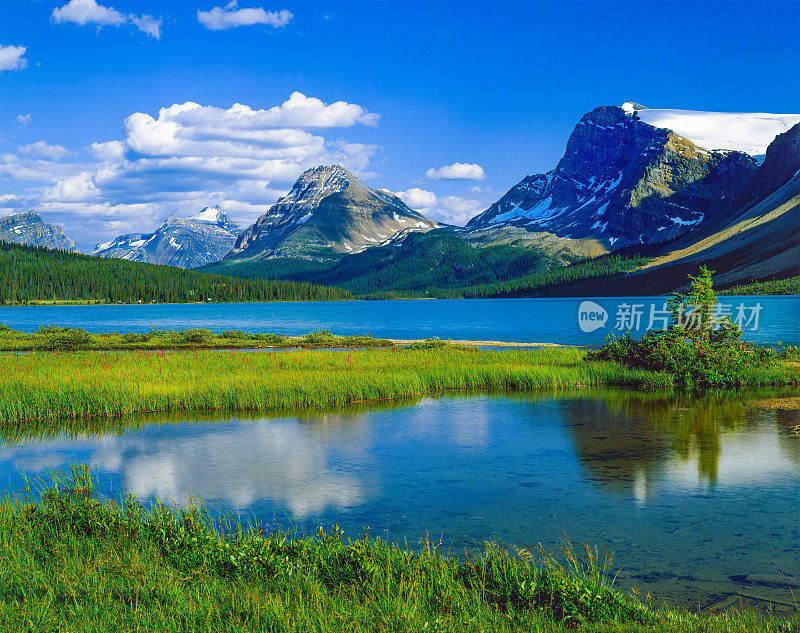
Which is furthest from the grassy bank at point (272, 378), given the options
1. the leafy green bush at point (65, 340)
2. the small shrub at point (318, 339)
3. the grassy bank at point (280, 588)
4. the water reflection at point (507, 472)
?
the grassy bank at point (280, 588)

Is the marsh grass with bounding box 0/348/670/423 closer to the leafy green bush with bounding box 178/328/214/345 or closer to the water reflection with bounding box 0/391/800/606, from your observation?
the water reflection with bounding box 0/391/800/606

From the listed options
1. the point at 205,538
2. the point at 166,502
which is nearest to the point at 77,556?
A: the point at 205,538

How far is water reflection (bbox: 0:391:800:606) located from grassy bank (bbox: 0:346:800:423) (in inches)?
104

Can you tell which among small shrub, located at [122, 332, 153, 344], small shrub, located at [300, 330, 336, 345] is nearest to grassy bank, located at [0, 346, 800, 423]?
small shrub, located at [300, 330, 336, 345]

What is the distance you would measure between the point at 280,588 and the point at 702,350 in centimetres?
3817

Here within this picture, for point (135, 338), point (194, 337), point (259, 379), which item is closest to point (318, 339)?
point (194, 337)

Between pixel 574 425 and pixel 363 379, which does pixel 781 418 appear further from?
pixel 363 379

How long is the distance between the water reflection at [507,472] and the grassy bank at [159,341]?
131 feet

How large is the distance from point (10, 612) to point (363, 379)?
98.4ft

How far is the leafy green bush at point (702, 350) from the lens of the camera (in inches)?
1625

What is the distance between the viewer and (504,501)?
19219 millimetres

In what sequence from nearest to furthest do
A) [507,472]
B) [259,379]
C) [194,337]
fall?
1. [507,472]
2. [259,379]
3. [194,337]

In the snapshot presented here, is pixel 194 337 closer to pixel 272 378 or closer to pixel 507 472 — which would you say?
pixel 272 378

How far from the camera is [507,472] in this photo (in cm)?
2289
